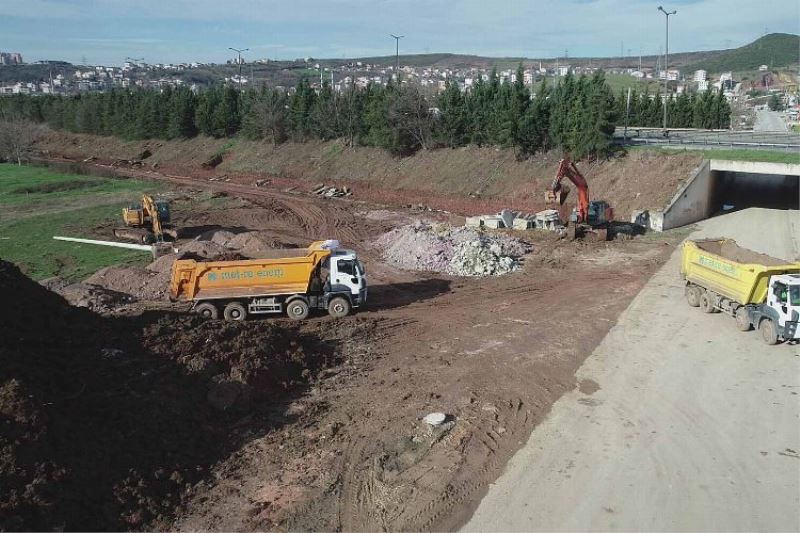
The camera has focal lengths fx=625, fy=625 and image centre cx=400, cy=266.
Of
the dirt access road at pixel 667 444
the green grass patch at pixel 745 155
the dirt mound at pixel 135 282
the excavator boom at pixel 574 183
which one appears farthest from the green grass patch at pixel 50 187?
the dirt access road at pixel 667 444

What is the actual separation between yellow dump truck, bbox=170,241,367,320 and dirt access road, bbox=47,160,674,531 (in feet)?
3.07

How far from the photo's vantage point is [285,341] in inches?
728

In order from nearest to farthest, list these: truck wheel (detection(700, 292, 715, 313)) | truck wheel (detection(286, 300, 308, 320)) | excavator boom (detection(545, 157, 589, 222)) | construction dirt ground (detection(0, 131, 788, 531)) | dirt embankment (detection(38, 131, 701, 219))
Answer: construction dirt ground (detection(0, 131, 788, 531))
truck wheel (detection(700, 292, 715, 313))
truck wheel (detection(286, 300, 308, 320))
excavator boom (detection(545, 157, 589, 222))
dirt embankment (detection(38, 131, 701, 219))

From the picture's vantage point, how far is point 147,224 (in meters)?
36.8

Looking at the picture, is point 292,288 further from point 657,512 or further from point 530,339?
point 657,512

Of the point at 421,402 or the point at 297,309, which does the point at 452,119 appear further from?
the point at 421,402

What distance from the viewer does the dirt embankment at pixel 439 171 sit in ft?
124

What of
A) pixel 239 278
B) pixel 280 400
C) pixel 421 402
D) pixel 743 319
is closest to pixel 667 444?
pixel 421 402

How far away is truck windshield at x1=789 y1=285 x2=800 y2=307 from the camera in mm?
17750

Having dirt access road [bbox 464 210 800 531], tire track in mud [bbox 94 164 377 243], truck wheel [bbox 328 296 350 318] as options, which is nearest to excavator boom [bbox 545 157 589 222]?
dirt access road [bbox 464 210 800 531]

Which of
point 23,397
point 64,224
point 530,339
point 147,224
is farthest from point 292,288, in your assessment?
point 64,224

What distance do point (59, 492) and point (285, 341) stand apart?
8.29m

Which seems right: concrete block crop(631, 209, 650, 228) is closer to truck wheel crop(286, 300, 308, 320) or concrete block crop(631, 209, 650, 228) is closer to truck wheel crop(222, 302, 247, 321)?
truck wheel crop(286, 300, 308, 320)

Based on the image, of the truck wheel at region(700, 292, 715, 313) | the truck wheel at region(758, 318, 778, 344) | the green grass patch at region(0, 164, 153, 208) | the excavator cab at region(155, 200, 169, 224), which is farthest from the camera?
the green grass patch at region(0, 164, 153, 208)
